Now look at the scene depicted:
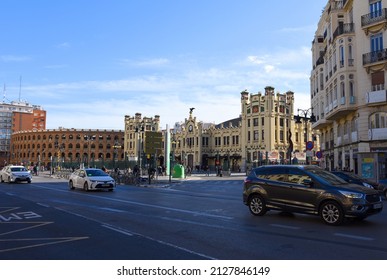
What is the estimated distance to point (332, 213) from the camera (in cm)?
Result: 1083

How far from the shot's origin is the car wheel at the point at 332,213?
34.9 ft

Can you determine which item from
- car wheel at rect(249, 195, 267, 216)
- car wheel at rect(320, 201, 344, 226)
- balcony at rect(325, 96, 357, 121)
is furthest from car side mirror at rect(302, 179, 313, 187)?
balcony at rect(325, 96, 357, 121)

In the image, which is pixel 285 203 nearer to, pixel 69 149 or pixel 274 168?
pixel 274 168

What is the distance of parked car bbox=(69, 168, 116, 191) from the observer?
24.5 m

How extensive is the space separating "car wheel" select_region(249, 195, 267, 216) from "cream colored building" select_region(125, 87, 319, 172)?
181 feet

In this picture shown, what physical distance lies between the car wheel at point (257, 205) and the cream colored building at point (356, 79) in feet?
62.5

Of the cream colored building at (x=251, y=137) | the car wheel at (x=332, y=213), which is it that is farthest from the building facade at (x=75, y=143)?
the car wheel at (x=332, y=213)

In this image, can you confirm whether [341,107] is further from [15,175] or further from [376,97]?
[15,175]

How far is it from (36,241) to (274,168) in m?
7.84

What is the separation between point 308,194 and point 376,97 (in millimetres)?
24339

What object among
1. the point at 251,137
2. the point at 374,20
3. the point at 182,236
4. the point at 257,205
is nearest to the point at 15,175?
the point at 257,205

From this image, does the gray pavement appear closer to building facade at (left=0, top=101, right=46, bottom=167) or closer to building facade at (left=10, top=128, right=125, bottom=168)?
building facade at (left=10, top=128, right=125, bottom=168)
